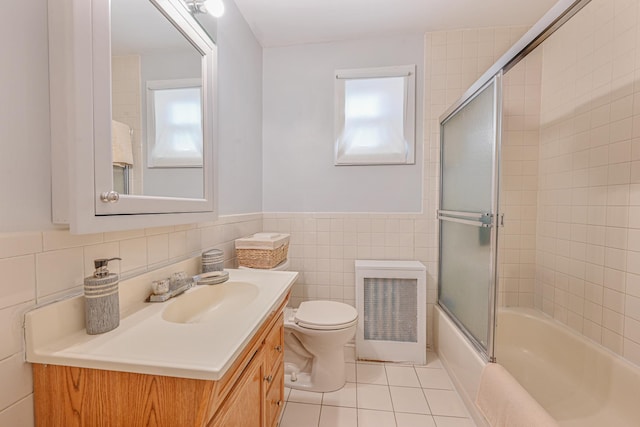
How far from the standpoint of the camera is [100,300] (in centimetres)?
71

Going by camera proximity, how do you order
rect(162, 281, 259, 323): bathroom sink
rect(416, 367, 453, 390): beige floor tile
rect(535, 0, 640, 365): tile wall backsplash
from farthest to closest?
rect(416, 367, 453, 390): beige floor tile
rect(535, 0, 640, 365): tile wall backsplash
rect(162, 281, 259, 323): bathroom sink

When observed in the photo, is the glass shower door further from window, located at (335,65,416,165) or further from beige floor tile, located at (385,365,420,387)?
beige floor tile, located at (385,365,420,387)

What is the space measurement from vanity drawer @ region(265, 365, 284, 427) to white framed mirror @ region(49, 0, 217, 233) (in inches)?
31.1

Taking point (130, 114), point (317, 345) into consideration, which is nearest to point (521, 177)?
point (317, 345)

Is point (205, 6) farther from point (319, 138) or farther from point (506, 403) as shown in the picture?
point (506, 403)

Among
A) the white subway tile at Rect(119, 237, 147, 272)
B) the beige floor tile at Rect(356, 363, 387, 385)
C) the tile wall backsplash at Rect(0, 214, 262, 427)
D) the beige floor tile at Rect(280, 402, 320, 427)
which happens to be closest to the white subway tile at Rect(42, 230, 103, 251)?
the tile wall backsplash at Rect(0, 214, 262, 427)

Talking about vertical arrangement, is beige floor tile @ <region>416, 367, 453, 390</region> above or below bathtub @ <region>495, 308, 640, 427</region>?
below

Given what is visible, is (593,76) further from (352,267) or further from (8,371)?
(8,371)

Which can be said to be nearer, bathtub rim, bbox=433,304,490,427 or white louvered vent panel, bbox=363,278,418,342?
bathtub rim, bbox=433,304,490,427

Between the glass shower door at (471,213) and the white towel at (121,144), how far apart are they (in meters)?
1.55

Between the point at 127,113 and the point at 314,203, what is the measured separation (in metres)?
1.52

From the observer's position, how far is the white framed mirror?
2.13 feet

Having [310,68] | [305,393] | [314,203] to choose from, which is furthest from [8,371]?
[310,68]

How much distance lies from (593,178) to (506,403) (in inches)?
54.7
